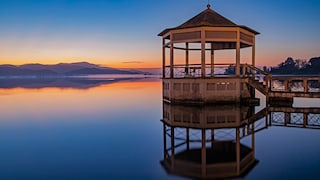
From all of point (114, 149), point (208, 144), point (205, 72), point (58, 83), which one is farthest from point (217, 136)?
point (58, 83)

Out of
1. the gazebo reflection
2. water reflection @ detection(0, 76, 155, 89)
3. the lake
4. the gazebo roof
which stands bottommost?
the lake

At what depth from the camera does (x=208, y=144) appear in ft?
26.4

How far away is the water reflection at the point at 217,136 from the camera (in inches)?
241

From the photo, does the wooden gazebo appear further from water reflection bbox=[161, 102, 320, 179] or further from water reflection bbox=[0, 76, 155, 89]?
water reflection bbox=[0, 76, 155, 89]

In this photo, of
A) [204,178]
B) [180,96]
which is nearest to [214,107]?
[180,96]

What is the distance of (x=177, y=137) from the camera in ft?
30.1

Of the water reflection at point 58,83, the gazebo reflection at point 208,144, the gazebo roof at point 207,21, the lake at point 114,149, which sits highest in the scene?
the gazebo roof at point 207,21

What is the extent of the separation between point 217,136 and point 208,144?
3.43 feet

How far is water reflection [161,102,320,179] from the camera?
241 inches

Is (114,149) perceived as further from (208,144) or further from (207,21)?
(207,21)

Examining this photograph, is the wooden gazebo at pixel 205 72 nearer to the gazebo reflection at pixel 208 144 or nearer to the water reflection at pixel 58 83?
the gazebo reflection at pixel 208 144

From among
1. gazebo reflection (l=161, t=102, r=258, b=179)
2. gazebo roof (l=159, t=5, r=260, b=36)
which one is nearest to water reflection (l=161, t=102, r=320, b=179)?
gazebo reflection (l=161, t=102, r=258, b=179)

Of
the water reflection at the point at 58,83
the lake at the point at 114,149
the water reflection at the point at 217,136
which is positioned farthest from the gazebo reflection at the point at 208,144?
the water reflection at the point at 58,83

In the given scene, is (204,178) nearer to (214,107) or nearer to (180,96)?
(214,107)
